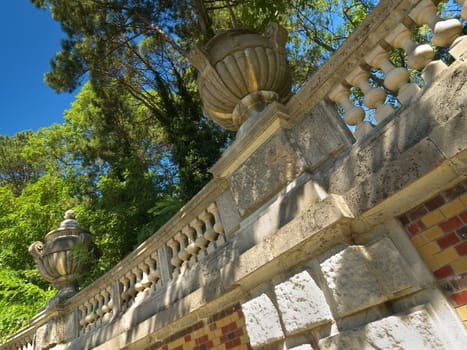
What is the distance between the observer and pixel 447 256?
169 centimetres

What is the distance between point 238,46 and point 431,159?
2.17 meters

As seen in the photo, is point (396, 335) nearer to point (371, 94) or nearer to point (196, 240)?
point (371, 94)

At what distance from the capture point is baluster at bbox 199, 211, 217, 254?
3.18 m

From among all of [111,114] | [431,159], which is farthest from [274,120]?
[111,114]

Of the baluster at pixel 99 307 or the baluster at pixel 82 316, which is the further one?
the baluster at pixel 82 316

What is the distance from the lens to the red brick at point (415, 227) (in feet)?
5.97

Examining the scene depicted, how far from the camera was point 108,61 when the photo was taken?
11.4 metres

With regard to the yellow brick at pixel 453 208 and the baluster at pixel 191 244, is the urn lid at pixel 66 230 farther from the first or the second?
the yellow brick at pixel 453 208

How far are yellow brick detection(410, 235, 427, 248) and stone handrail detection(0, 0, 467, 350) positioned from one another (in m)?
0.69

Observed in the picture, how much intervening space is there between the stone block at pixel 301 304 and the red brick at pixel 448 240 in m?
0.71

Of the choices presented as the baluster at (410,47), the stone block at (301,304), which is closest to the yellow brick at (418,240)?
the stone block at (301,304)

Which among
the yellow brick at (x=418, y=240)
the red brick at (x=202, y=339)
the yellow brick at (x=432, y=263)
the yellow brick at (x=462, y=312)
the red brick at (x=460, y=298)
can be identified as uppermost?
the red brick at (x=202, y=339)

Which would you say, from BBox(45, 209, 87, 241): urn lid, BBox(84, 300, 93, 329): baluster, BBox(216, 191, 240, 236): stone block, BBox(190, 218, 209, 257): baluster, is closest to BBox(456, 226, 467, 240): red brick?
BBox(216, 191, 240, 236): stone block

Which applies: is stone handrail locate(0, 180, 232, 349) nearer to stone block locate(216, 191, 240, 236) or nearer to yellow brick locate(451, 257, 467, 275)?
stone block locate(216, 191, 240, 236)
